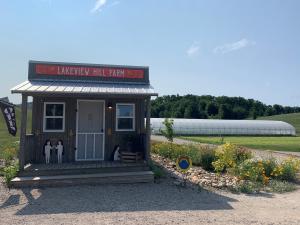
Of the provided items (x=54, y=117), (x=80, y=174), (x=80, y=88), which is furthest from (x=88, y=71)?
(x=80, y=174)

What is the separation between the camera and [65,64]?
46.1ft

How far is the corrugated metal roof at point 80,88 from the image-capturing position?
1204 centimetres

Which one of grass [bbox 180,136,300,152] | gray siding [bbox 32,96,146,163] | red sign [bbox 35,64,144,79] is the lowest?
grass [bbox 180,136,300,152]

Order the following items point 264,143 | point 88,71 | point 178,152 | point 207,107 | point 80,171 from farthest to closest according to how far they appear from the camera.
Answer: point 207,107, point 264,143, point 178,152, point 88,71, point 80,171

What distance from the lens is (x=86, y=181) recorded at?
38.0ft

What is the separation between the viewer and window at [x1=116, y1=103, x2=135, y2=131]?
14.5 m

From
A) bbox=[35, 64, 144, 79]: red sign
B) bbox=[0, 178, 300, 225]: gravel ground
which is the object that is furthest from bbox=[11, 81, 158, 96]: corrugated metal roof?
bbox=[0, 178, 300, 225]: gravel ground

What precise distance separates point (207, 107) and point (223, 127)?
4125 cm

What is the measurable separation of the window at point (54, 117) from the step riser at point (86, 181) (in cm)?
305

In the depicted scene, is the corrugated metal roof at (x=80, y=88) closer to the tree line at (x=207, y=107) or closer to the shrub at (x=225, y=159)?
the shrub at (x=225, y=159)

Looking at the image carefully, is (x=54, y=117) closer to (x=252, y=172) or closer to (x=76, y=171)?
(x=76, y=171)

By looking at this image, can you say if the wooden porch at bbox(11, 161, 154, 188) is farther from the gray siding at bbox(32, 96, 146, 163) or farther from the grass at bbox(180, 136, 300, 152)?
the grass at bbox(180, 136, 300, 152)

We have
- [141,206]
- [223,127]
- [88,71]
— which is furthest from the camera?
[223,127]

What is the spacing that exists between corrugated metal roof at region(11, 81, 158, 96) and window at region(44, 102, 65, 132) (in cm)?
95
